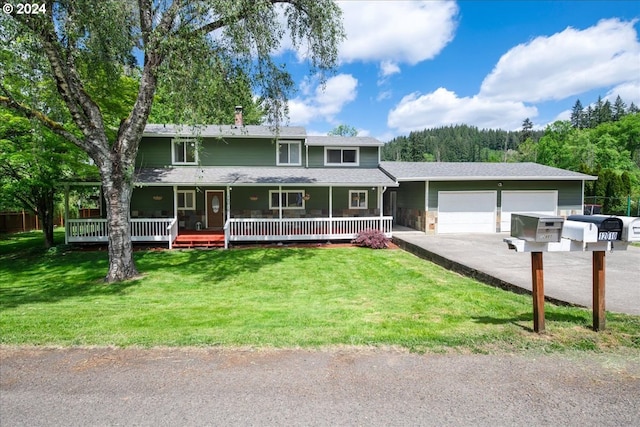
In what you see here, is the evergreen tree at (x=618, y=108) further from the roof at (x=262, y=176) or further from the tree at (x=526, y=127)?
the roof at (x=262, y=176)

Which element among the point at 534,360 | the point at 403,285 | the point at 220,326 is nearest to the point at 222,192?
the point at 403,285

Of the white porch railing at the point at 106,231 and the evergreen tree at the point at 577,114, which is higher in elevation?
the evergreen tree at the point at 577,114

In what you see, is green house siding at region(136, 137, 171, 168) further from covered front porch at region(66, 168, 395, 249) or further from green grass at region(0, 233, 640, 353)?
green grass at region(0, 233, 640, 353)

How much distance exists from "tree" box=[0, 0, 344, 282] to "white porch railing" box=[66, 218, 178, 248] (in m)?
4.85

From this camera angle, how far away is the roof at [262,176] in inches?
564

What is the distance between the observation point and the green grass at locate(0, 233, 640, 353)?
4348 millimetres

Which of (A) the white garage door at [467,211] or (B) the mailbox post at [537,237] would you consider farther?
(A) the white garage door at [467,211]

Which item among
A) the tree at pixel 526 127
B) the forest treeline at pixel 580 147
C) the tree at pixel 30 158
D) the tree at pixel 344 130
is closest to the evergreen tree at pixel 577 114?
the forest treeline at pixel 580 147

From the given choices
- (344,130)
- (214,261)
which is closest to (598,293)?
(214,261)

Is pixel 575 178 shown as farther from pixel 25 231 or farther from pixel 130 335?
pixel 25 231

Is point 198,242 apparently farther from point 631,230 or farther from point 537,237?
point 631,230

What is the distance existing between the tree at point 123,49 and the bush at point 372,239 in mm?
7684

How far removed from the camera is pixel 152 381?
339 centimetres

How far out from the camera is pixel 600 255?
4.53 meters
